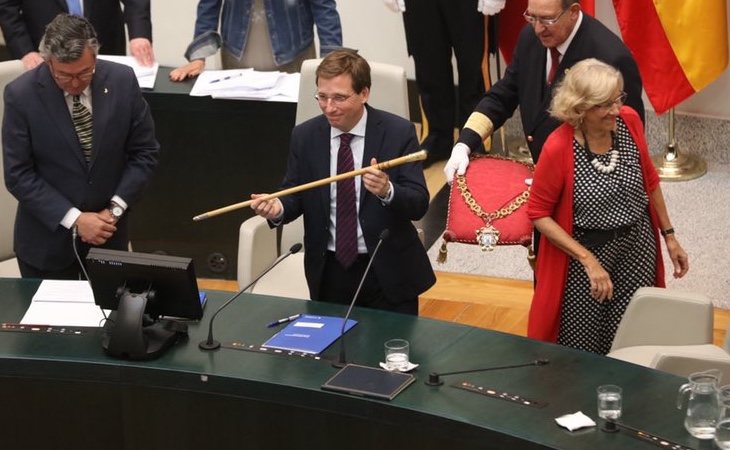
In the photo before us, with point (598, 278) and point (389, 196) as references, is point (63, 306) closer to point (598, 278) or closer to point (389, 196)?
point (389, 196)

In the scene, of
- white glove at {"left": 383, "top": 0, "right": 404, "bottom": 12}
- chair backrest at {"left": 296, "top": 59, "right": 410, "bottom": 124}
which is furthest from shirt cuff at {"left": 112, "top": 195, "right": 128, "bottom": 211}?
white glove at {"left": 383, "top": 0, "right": 404, "bottom": 12}

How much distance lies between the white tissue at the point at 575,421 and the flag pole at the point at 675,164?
3.86 metres

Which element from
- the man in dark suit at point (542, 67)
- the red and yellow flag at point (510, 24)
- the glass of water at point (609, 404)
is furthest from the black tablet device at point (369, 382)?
the red and yellow flag at point (510, 24)

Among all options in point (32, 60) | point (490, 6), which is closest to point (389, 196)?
point (32, 60)

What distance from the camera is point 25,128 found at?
475 centimetres

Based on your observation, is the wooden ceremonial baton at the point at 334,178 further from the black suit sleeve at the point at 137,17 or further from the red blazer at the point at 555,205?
the black suit sleeve at the point at 137,17

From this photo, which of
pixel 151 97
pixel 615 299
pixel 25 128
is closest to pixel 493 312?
pixel 615 299

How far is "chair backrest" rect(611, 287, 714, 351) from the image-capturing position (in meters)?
4.32

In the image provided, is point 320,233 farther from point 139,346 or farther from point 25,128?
point 25,128

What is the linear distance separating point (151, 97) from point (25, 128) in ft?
4.57

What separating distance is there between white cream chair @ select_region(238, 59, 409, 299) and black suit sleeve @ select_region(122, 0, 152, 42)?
142cm

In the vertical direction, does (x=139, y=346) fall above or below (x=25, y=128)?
below

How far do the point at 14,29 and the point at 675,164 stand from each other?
→ 355 cm

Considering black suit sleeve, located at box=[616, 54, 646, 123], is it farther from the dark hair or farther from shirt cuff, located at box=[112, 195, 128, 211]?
shirt cuff, located at box=[112, 195, 128, 211]
